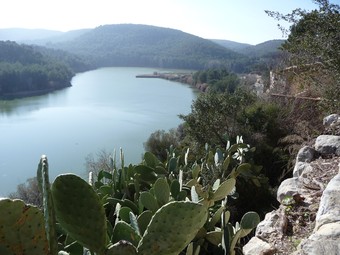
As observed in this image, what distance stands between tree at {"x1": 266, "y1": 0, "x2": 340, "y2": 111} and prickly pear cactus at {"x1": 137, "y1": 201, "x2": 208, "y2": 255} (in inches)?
99.5

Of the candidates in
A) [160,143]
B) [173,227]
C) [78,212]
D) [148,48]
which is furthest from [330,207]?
[148,48]

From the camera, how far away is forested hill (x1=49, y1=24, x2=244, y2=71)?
62375mm

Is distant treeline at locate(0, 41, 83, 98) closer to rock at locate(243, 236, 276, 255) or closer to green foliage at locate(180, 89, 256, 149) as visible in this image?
green foliage at locate(180, 89, 256, 149)

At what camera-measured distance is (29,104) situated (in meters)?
29.4

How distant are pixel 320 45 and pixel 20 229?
9.78 feet

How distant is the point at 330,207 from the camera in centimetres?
157

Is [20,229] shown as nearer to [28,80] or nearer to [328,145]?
[328,145]

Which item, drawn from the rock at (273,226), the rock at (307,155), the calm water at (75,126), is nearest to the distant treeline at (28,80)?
the calm water at (75,126)

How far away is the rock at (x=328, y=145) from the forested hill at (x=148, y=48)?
43.7 m

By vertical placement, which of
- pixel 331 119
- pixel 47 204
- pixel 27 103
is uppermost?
pixel 47 204

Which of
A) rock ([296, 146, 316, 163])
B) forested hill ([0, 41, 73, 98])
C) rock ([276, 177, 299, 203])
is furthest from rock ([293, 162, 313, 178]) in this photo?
forested hill ([0, 41, 73, 98])

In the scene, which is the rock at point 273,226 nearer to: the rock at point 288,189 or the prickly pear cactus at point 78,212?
the rock at point 288,189

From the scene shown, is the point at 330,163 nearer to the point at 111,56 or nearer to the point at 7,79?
the point at 7,79

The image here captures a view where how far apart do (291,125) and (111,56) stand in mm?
72429
